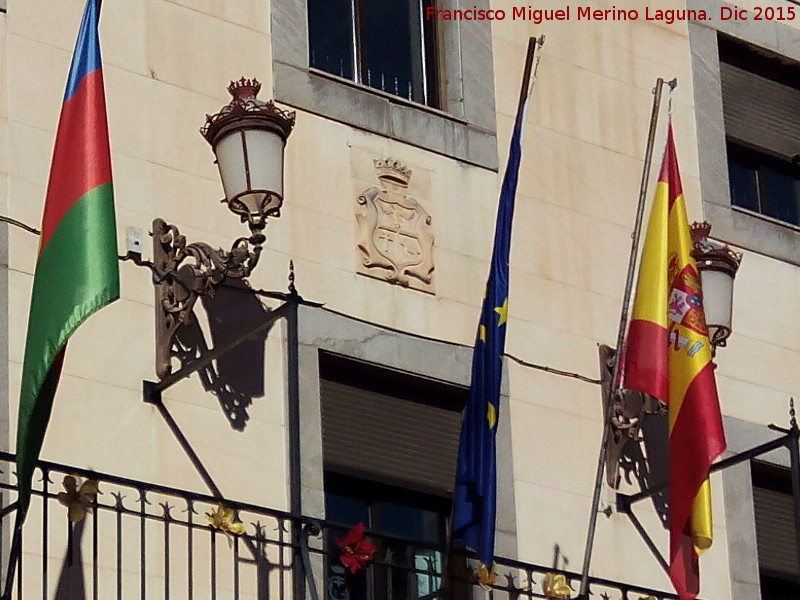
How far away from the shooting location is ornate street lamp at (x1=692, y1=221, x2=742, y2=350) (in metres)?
14.0

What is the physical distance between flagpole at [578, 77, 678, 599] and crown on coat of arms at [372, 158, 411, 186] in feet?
3.66

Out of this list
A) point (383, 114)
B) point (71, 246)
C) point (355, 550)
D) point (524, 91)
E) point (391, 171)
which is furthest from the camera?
point (383, 114)

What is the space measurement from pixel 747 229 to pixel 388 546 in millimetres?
3225

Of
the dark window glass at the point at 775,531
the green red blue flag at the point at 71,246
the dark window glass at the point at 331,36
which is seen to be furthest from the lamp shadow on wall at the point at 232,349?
the dark window glass at the point at 775,531

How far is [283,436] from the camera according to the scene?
12.8 m

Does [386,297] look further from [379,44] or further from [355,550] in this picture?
[355,550]

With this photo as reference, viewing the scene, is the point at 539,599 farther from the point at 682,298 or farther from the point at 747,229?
the point at 747,229

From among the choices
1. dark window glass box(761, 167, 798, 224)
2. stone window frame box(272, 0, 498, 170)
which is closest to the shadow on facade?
stone window frame box(272, 0, 498, 170)

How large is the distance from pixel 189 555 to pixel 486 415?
1431 millimetres

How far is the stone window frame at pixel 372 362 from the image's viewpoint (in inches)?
502

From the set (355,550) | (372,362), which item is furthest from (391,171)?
(355,550)

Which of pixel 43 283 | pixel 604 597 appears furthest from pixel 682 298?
pixel 43 283

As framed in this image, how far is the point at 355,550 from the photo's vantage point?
39.4ft

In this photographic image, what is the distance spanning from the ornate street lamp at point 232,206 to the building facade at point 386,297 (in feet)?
0.28
